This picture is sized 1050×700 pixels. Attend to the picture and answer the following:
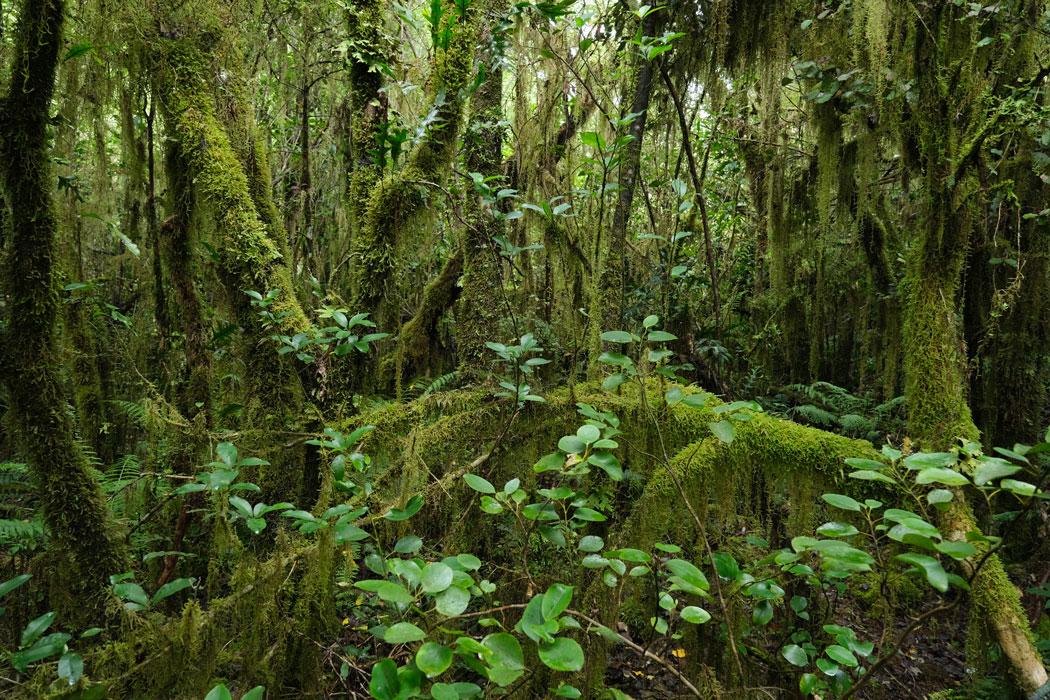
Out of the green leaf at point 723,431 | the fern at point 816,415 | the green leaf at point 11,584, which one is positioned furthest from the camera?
the fern at point 816,415

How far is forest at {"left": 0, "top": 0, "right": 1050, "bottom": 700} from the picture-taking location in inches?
58.5

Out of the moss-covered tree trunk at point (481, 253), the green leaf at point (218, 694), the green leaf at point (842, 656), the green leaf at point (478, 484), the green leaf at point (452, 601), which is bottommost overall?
the green leaf at point (842, 656)

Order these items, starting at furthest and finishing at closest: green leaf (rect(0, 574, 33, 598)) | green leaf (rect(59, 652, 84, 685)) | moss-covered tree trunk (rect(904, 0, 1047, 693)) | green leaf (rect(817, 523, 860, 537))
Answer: moss-covered tree trunk (rect(904, 0, 1047, 693)), green leaf (rect(0, 574, 33, 598)), green leaf (rect(59, 652, 84, 685)), green leaf (rect(817, 523, 860, 537))

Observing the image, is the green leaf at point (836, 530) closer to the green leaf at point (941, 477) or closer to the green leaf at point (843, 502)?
the green leaf at point (843, 502)

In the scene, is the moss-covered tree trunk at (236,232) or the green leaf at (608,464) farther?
the moss-covered tree trunk at (236,232)

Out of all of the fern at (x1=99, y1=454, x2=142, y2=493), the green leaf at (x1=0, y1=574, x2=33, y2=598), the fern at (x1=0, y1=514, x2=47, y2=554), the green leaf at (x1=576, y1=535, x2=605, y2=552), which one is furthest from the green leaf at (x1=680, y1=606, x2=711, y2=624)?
the fern at (x1=99, y1=454, x2=142, y2=493)

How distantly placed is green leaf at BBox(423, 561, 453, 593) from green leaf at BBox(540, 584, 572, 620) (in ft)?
0.70

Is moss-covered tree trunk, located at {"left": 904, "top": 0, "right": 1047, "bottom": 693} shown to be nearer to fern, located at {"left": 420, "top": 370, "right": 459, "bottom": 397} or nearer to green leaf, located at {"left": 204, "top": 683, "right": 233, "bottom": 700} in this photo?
green leaf, located at {"left": 204, "top": 683, "right": 233, "bottom": 700}

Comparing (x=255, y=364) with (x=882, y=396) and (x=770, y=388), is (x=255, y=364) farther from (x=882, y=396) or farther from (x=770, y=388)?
(x=882, y=396)

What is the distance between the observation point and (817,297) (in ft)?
17.2

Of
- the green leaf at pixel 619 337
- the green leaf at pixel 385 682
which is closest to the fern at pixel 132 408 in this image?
the green leaf at pixel 385 682

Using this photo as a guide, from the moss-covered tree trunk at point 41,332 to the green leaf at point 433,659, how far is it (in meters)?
1.79

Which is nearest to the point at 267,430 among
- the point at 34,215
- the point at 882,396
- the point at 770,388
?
the point at 34,215

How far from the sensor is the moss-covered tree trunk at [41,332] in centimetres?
188
